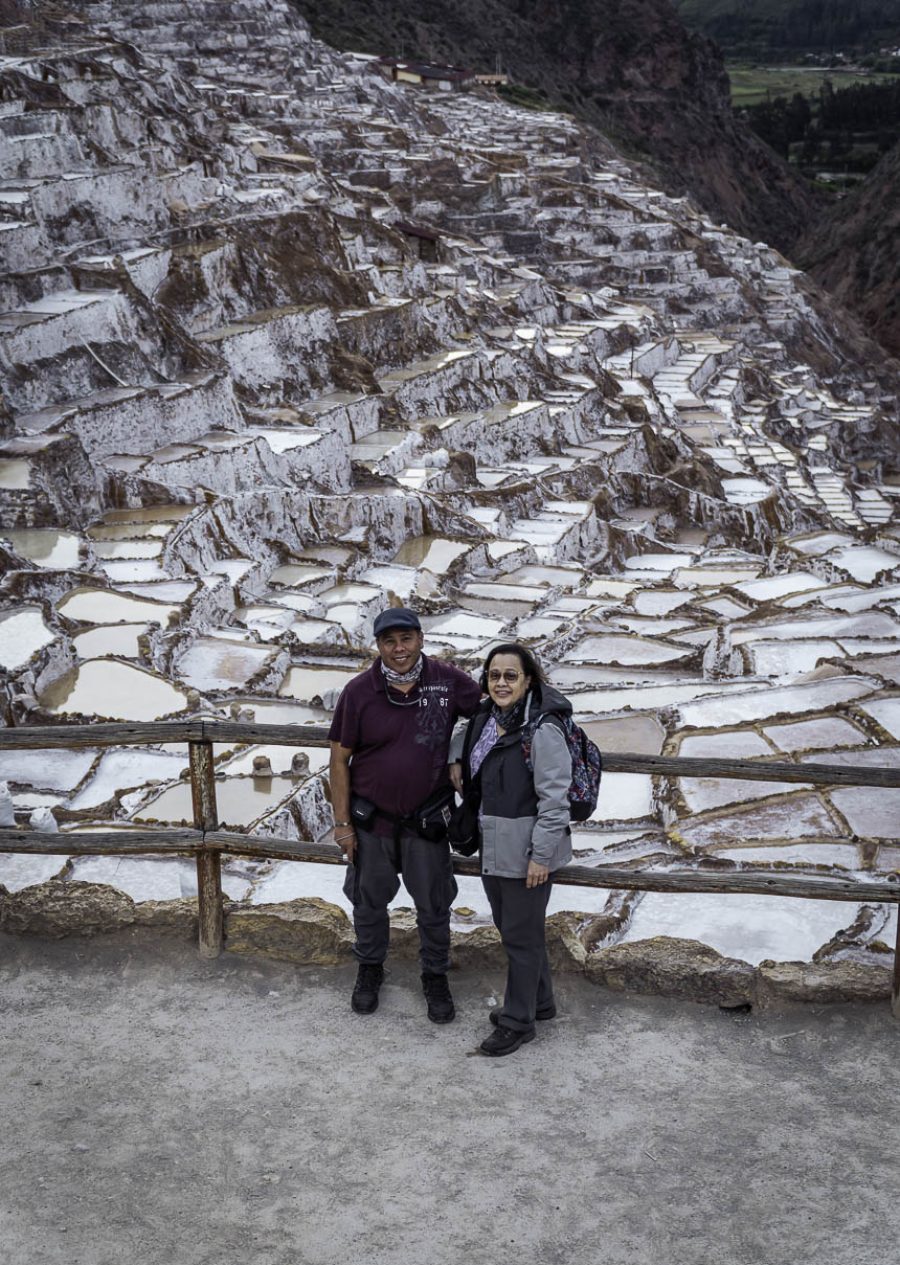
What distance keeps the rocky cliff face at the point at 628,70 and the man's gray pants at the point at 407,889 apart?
10324cm

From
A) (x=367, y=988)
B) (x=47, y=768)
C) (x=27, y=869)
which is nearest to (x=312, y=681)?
(x=47, y=768)

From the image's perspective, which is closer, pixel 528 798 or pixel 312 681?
pixel 528 798

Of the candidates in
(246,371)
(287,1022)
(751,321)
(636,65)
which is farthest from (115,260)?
(636,65)

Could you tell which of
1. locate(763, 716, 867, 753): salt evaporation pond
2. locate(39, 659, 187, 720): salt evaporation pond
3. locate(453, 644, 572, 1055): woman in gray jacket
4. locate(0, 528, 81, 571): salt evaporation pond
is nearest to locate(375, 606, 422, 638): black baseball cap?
locate(453, 644, 572, 1055): woman in gray jacket

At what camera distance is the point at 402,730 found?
5418 millimetres

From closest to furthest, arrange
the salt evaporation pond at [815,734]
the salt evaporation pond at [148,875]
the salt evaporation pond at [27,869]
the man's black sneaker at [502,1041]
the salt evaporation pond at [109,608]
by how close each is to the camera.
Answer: the man's black sneaker at [502,1041]
the salt evaporation pond at [27,869]
the salt evaporation pond at [148,875]
the salt evaporation pond at [815,734]
the salt evaporation pond at [109,608]

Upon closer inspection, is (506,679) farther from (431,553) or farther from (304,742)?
(431,553)

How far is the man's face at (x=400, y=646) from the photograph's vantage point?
534cm

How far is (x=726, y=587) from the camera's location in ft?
80.3

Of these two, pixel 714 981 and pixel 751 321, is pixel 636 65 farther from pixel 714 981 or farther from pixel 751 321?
pixel 714 981

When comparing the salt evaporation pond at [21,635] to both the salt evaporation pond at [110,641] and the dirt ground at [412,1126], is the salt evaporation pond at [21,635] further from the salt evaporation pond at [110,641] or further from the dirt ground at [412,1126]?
the dirt ground at [412,1126]

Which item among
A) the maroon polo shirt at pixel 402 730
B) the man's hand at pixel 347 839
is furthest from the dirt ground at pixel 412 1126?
the maroon polo shirt at pixel 402 730

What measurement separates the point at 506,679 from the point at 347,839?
975mm

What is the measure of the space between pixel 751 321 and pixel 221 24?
136 feet
